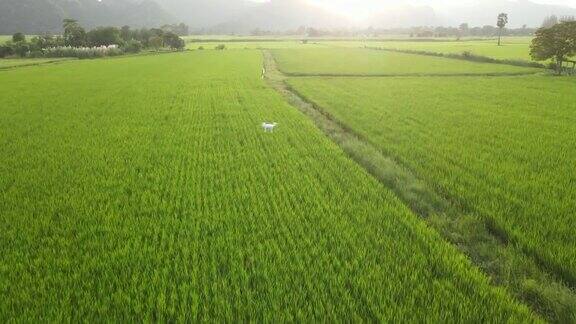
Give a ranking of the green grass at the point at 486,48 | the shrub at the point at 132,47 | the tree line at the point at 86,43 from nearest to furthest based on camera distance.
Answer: the green grass at the point at 486,48
the tree line at the point at 86,43
the shrub at the point at 132,47

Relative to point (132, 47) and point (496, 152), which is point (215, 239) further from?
point (132, 47)

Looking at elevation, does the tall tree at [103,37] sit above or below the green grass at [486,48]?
above

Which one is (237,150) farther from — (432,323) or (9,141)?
(432,323)

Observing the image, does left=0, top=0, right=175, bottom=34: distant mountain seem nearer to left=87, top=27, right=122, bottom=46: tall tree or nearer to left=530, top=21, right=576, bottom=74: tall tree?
left=87, top=27, right=122, bottom=46: tall tree

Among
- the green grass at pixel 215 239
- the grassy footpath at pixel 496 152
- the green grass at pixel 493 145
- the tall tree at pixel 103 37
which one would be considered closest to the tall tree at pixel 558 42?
the green grass at pixel 493 145

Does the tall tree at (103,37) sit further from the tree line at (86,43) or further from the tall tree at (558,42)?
the tall tree at (558,42)

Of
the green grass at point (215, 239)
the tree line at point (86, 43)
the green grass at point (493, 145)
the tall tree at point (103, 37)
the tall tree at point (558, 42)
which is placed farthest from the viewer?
the tall tree at point (103, 37)

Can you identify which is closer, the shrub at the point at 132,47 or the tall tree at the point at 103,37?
the shrub at the point at 132,47
